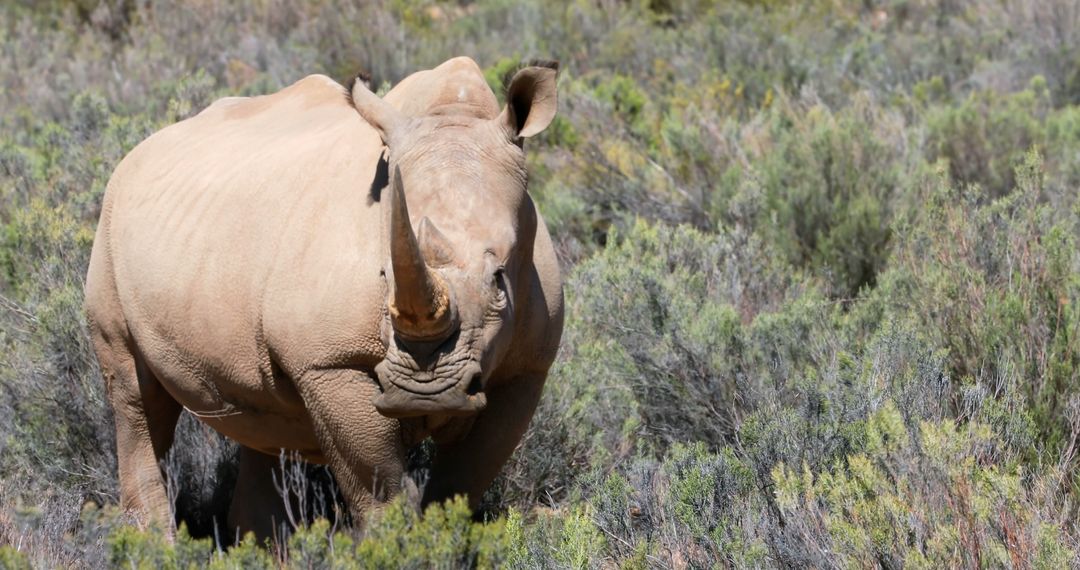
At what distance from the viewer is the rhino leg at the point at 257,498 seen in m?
5.93

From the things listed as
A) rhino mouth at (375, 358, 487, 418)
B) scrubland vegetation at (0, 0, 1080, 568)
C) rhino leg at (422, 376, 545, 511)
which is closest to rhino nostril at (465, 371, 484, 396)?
rhino mouth at (375, 358, 487, 418)

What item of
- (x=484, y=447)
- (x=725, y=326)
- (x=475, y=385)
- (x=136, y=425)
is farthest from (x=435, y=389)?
(x=725, y=326)

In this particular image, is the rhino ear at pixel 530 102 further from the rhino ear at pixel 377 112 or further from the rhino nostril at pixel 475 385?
the rhino nostril at pixel 475 385

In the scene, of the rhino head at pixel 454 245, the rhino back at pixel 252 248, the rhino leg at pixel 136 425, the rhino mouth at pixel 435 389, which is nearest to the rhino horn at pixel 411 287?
the rhino head at pixel 454 245

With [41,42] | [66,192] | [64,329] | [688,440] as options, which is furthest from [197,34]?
[688,440]

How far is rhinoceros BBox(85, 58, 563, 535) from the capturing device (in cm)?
390

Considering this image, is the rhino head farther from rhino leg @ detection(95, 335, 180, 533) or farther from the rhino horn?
rhino leg @ detection(95, 335, 180, 533)

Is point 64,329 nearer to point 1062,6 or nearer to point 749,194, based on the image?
point 749,194

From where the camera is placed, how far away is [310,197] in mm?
4684

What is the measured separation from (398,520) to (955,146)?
7344mm

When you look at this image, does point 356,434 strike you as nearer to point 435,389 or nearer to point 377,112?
point 435,389

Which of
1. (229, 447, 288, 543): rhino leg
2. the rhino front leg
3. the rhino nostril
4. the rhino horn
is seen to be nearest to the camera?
the rhino horn

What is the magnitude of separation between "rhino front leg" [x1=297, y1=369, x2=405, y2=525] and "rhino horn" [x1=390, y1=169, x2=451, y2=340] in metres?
0.48

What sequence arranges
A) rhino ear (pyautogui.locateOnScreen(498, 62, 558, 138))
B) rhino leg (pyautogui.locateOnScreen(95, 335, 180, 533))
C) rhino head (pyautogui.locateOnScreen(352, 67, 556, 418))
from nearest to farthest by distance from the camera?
rhino head (pyautogui.locateOnScreen(352, 67, 556, 418))
rhino ear (pyautogui.locateOnScreen(498, 62, 558, 138))
rhino leg (pyautogui.locateOnScreen(95, 335, 180, 533))
